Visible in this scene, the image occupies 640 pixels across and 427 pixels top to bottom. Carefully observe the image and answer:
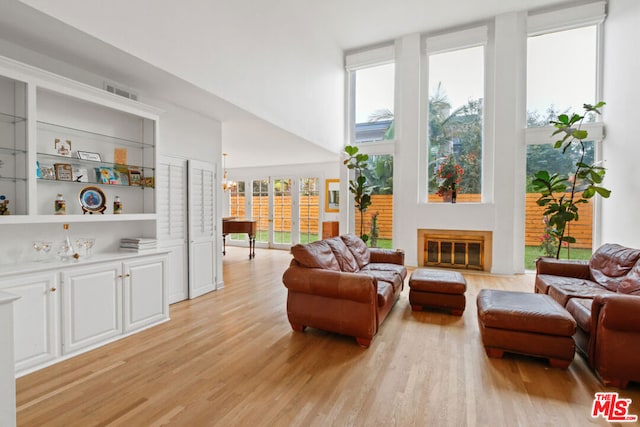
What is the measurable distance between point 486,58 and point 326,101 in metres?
3.24

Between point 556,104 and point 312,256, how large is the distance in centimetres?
572

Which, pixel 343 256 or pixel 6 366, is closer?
pixel 6 366

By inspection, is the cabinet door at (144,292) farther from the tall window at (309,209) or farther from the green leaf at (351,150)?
the tall window at (309,209)

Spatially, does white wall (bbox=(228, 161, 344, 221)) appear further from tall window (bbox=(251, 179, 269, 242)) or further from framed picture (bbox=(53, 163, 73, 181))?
framed picture (bbox=(53, 163, 73, 181))

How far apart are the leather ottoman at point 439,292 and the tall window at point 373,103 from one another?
399 cm

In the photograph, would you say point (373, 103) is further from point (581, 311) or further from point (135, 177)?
point (581, 311)

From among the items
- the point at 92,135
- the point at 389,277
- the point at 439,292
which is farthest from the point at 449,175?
the point at 92,135

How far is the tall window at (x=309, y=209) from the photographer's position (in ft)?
28.3

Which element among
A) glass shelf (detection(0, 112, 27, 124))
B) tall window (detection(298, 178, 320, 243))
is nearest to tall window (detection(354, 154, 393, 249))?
tall window (detection(298, 178, 320, 243))

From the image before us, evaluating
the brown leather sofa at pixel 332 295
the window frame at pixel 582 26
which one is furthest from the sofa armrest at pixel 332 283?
the window frame at pixel 582 26

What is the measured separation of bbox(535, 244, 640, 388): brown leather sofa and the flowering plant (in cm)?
Answer: 266

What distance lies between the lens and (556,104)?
18.8 ft

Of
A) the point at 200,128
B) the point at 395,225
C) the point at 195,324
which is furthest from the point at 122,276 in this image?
the point at 395,225

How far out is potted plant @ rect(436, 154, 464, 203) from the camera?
6238 millimetres
